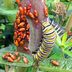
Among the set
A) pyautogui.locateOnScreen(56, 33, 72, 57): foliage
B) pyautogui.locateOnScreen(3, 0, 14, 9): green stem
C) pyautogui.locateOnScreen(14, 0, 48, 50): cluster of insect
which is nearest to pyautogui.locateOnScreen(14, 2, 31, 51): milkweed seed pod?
pyautogui.locateOnScreen(14, 0, 48, 50): cluster of insect

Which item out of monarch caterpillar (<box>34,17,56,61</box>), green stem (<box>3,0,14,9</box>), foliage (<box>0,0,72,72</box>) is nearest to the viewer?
monarch caterpillar (<box>34,17,56,61</box>)

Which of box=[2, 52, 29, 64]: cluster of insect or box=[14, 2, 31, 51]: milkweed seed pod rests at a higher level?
box=[14, 2, 31, 51]: milkweed seed pod

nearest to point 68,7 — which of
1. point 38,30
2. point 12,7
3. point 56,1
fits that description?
point 56,1

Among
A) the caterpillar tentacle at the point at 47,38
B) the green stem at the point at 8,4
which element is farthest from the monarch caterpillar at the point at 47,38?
the green stem at the point at 8,4

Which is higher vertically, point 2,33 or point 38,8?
point 38,8

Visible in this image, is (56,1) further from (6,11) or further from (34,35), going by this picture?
(34,35)

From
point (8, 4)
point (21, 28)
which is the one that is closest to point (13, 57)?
point (21, 28)

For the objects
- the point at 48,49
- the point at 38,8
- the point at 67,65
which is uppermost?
the point at 38,8

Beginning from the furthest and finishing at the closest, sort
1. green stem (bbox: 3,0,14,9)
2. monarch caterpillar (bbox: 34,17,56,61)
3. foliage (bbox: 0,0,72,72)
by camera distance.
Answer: green stem (bbox: 3,0,14,9), foliage (bbox: 0,0,72,72), monarch caterpillar (bbox: 34,17,56,61)

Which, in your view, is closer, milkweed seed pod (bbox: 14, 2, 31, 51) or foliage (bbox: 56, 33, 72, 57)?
milkweed seed pod (bbox: 14, 2, 31, 51)

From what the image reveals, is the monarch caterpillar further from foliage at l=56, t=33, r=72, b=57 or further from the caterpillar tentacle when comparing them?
foliage at l=56, t=33, r=72, b=57

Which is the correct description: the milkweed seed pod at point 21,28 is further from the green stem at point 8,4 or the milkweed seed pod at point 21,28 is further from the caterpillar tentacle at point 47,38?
the green stem at point 8,4
